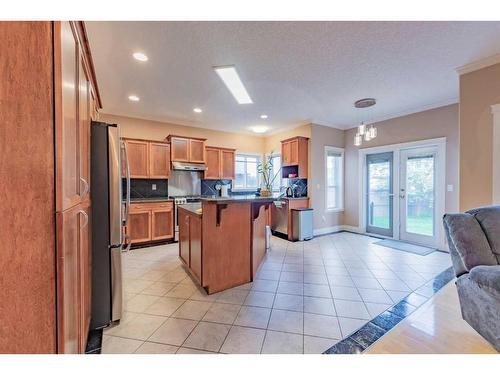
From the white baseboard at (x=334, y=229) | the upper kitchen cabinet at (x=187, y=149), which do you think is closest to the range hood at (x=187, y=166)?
the upper kitchen cabinet at (x=187, y=149)

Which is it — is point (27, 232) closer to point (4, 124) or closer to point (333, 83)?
point (4, 124)

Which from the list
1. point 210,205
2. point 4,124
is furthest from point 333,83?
point 4,124

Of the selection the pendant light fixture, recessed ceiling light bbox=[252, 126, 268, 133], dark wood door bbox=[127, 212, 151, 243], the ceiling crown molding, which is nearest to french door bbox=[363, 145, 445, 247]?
the pendant light fixture

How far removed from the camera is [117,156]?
191 cm

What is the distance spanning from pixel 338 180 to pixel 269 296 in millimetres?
4155

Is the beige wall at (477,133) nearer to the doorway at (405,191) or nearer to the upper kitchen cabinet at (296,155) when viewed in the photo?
the doorway at (405,191)

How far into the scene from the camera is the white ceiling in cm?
212

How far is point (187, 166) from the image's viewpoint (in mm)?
4898

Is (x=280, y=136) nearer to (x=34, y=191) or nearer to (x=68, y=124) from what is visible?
(x=68, y=124)

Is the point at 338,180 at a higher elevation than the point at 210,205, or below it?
higher

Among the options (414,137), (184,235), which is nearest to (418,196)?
(414,137)

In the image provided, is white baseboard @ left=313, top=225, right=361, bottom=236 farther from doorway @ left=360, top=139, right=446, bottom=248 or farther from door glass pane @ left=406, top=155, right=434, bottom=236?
door glass pane @ left=406, top=155, right=434, bottom=236

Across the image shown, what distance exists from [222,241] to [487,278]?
2.12m

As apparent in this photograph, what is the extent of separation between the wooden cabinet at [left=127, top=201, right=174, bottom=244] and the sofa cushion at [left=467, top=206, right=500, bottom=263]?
14.6 ft
